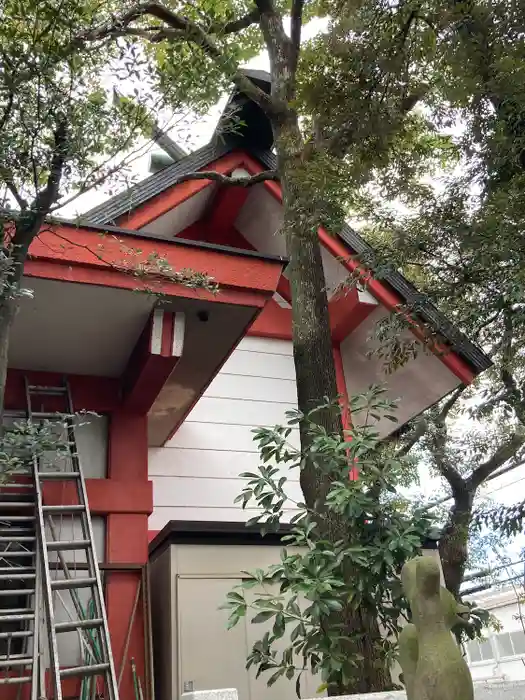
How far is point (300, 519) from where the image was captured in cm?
365

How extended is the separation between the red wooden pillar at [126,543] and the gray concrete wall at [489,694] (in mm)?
2388

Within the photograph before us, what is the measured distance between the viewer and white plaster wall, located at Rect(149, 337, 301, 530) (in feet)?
19.8

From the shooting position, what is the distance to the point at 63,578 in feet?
15.0

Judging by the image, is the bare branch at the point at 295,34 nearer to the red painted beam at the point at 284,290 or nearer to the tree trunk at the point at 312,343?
the tree trunk at the point at 312,343

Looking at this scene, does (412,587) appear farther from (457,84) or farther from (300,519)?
(457,84)

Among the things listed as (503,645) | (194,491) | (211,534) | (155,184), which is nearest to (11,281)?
(211,534)

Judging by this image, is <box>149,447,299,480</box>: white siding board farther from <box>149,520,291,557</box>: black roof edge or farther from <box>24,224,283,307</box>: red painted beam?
<box>24,224,283,307</box>: red painted beam

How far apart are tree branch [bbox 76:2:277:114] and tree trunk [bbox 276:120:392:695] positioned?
50cm

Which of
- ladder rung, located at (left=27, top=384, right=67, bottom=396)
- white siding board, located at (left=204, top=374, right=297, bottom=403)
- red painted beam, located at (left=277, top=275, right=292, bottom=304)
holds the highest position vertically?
red painted beam, located at (left=277, top=275, right=292, bottom=304)

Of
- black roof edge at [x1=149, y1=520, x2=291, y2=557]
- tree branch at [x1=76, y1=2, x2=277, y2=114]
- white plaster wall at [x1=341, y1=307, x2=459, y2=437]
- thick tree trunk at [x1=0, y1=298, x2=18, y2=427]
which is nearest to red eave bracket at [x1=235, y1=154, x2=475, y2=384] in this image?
white plaster wall at [x1=341, y1=307, x2=459, y2=437]

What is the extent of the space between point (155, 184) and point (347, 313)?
2500 millimetres

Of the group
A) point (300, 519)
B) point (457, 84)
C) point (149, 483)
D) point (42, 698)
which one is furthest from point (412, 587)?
point (149, 483)

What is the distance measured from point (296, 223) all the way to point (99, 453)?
2546 mm

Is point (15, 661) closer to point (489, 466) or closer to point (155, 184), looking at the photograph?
point (155, 184)
